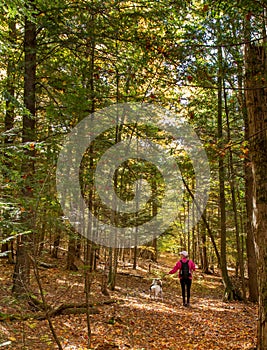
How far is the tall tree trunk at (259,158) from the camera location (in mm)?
4562

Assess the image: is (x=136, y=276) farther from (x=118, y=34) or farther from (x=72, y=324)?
(x=118, y=34)

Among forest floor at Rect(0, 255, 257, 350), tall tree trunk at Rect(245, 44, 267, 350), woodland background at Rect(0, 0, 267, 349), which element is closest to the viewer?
tall tree trunk at Rect(245, 44, 267, 350)

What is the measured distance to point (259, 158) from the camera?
15.9 feet

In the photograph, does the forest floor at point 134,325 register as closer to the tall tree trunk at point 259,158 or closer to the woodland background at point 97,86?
the woodland background at point 97,86

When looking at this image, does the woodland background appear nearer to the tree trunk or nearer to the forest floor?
the tree trunk

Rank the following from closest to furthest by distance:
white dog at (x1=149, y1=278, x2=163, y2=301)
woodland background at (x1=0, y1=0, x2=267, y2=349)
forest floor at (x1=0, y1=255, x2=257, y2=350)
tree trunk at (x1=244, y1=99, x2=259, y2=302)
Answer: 1. woodland background at (x1=0, y1=0, x2=267, y2=349)
2. forest floor at (x1=0, y1=255, x2=257, y2=350)
3. tree trunk at (x1=244, y1=99, x2=259, y2=302)
4. white dog at (x1=149, y1=278, x2=163, y2=301)

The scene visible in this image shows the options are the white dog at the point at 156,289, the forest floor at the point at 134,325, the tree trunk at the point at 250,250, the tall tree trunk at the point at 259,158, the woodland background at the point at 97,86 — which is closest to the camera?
the tall tree trunk at the point at 259,158

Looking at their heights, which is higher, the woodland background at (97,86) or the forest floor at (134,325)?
the woodland background at (97,86)

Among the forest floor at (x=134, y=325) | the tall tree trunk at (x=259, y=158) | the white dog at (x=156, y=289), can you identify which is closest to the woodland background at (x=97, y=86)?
the tall tree trunk at (x=259, y=158)

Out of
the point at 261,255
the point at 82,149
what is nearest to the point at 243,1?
the point at 261,255

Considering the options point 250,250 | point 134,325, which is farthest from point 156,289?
point 134,325

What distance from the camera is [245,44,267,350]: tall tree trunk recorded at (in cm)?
456

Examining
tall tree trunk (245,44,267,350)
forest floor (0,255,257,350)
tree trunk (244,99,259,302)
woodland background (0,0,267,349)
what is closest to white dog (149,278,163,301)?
forest floor (0,255,257,350)

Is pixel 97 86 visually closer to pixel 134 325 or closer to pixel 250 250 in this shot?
pixel 134 325
